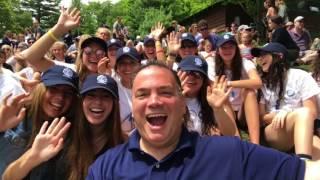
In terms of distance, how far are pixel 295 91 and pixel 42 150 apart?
3448 millimetres

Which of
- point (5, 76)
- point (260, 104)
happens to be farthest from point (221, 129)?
point (5, 76)

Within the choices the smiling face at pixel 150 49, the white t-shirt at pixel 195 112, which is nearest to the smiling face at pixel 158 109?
the white t-shirt at pixel 195 112

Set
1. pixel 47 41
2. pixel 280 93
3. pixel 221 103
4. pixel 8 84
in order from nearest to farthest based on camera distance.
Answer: pixel 221 103 < pixel 8 84 < pixel 47 41 < pixel 280 93

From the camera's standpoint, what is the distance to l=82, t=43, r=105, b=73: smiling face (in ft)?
18.5

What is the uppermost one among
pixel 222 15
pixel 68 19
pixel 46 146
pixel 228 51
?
pixel 222 15

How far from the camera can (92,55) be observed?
18.6ft

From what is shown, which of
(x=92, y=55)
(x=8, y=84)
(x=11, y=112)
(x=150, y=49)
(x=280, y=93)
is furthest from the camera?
(x=150, y=49)

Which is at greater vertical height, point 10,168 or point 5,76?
point 5,76

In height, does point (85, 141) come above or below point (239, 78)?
below

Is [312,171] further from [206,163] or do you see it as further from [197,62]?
[197,62]

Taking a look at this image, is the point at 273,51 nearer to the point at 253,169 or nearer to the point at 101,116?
the point at 101,116

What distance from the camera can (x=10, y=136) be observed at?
158 inches

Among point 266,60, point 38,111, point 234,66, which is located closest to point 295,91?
point 266,60

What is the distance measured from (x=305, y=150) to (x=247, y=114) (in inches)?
46.7
